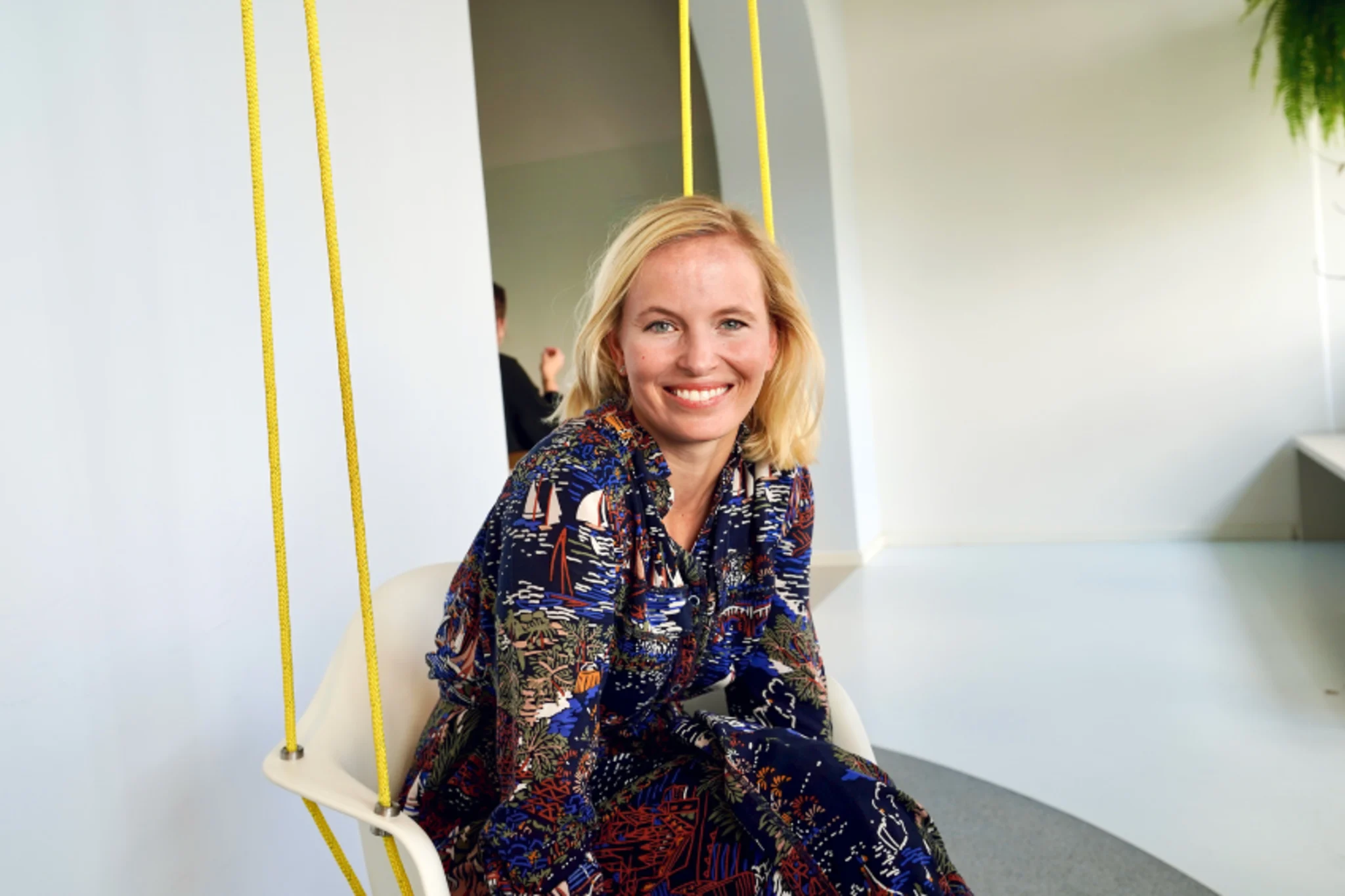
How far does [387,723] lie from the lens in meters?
1.33

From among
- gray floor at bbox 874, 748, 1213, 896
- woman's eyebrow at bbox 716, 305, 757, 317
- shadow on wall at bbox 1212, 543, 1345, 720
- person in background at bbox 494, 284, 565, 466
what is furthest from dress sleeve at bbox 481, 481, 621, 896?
person in background at bbox 494, 284, 565, 466

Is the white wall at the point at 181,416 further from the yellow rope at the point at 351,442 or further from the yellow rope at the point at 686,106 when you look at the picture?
the yellow rope at the point at 686,106

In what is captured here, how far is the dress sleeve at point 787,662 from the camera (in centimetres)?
132

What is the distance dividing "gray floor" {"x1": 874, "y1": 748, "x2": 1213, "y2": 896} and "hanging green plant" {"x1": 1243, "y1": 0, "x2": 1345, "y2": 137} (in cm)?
344

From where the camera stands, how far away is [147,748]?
140 centimetres

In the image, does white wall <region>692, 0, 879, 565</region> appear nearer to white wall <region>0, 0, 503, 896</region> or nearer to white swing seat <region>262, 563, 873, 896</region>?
white wall <region>0, 0, 503, 896</region>

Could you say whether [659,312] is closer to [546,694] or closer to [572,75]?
[546,694]

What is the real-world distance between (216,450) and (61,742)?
43cm

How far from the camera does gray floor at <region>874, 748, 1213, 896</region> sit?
1.92 meters

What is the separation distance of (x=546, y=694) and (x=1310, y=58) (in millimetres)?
4627

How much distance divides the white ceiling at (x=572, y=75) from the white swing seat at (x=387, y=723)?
513 centimetres

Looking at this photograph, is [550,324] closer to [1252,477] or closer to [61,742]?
[1252,477]

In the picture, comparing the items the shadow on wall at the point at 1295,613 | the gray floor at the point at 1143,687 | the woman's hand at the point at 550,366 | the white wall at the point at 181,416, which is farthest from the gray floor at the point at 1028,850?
the woman's hand at the point at 550,366

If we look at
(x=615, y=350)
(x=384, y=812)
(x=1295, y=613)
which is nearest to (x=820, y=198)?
(x=1295, y=613)
